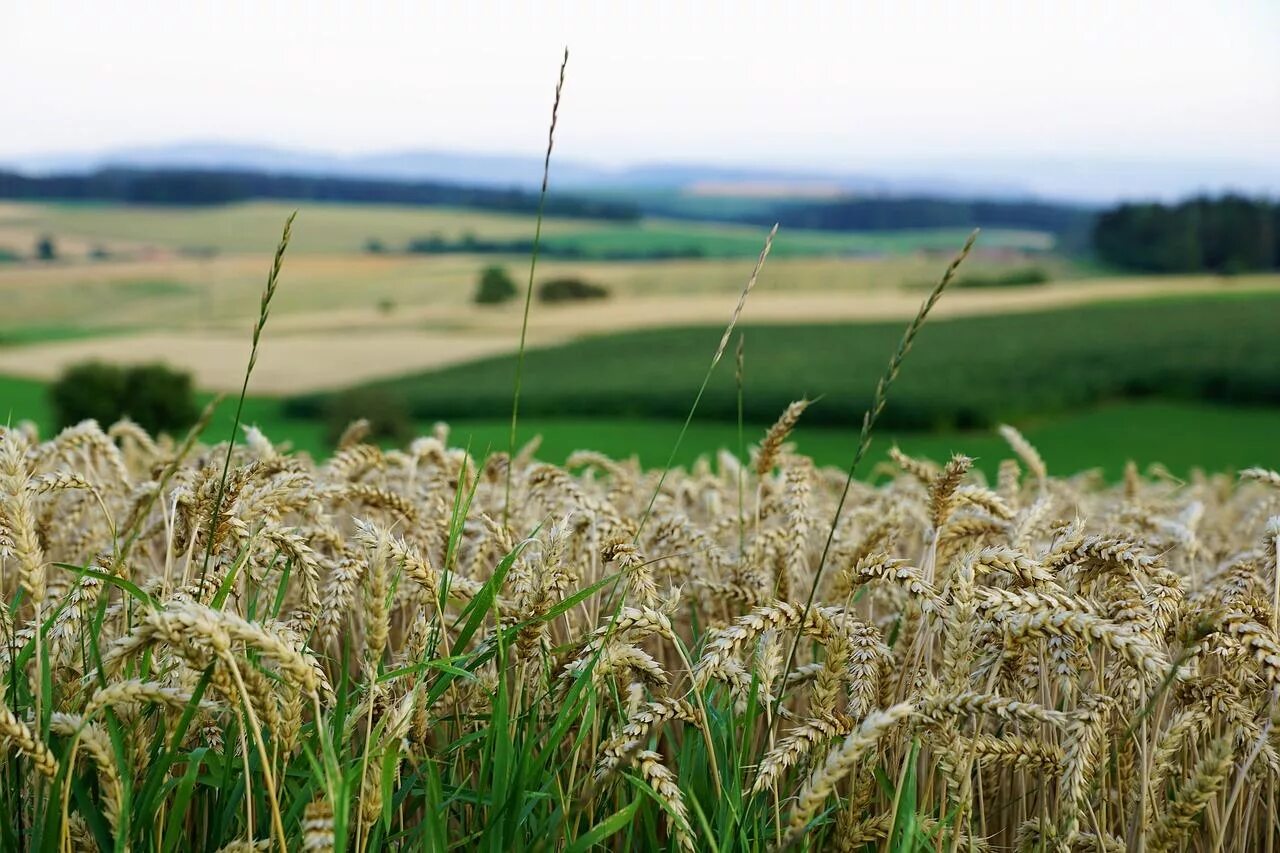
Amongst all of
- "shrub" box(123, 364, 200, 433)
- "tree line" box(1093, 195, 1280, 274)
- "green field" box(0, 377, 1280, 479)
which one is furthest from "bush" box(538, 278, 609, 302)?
"tree line" box(1093, 195, 1280, 274)

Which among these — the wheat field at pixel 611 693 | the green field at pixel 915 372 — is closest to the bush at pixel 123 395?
the green field at pixel 915 372

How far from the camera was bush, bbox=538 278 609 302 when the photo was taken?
139ft

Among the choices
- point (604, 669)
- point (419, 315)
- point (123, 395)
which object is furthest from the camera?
point (419, 315)

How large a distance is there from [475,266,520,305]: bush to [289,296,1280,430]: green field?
376 centimetres

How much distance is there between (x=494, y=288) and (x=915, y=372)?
57.4 ft

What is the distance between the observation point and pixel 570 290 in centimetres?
4238

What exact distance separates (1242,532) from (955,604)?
9.40 ft

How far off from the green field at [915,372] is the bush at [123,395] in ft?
18.3

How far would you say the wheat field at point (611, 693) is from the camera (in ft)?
5.56

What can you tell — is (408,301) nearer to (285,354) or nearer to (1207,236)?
(285,354)

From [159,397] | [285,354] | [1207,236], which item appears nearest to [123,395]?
[159,397]

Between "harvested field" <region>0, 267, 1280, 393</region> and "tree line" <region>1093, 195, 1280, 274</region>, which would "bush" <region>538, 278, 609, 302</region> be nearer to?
"harvested field" <region>0, 267, 1280, 393</region>

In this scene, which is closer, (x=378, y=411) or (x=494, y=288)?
(x=378, y=411)

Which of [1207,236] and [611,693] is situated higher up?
[1207,236]
